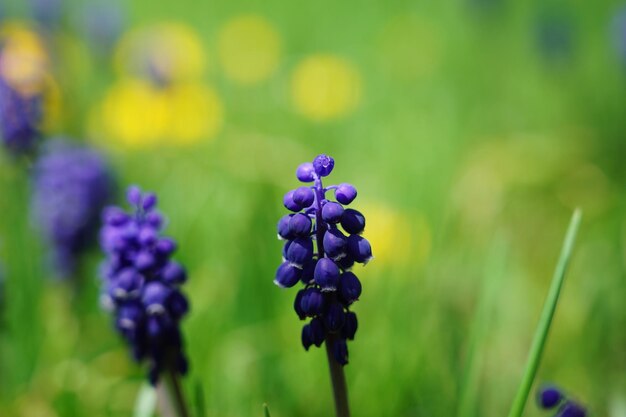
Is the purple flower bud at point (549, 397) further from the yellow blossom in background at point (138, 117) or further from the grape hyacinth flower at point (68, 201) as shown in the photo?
the yellow blossom in background at point (138, 117)

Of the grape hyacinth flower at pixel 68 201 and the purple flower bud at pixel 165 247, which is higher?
the purple flower bud at pixel 165 247

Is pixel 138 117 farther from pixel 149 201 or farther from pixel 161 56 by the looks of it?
pixel 149 201

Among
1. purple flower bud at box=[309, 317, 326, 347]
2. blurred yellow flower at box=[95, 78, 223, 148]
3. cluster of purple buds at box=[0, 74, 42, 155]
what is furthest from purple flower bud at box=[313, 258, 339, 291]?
blurred yellow flower at box=[95, 78, 223, 148]

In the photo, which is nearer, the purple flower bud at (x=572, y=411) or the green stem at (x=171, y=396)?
the purple flower bud at (x=572, y=411)

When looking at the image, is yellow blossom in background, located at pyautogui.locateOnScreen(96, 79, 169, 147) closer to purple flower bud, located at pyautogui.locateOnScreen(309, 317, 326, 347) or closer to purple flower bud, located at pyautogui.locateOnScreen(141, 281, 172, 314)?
purple flower bud, located at pyautogui.locateOnScreen(141, 281, 172, 314)

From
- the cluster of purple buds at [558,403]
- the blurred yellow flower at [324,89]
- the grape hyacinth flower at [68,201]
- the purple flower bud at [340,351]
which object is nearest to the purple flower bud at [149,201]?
the purple flower bud at [340,351]

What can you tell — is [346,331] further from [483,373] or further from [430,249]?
[430,249]
